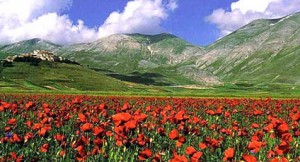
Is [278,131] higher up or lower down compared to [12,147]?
higher up

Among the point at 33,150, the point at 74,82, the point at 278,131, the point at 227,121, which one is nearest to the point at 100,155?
the point at 33,150

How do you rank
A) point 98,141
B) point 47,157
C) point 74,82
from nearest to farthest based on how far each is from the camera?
point 98,141
point 47,157
point 74,82

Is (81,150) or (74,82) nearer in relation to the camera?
(81,150)

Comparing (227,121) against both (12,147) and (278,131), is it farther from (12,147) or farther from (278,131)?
(12,147)

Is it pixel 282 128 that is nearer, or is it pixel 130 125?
pixel 130 125

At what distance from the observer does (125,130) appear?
6.73 metres

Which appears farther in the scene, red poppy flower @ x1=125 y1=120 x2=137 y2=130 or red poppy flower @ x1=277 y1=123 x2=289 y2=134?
red poppy flower @ x1=277 y1=123 x2=289 y2=134

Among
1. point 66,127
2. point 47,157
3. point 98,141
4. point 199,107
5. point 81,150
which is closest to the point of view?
point 81,150

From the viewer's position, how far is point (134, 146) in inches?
312

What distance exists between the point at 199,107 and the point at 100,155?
15.8 metres

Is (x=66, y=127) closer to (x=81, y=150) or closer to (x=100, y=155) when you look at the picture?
(x=100, y=155)

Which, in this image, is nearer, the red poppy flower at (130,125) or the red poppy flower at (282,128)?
the red poppy flower at (130,125)

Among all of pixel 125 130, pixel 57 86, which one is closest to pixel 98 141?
pixel 125 130

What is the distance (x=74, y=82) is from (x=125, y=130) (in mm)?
191795
